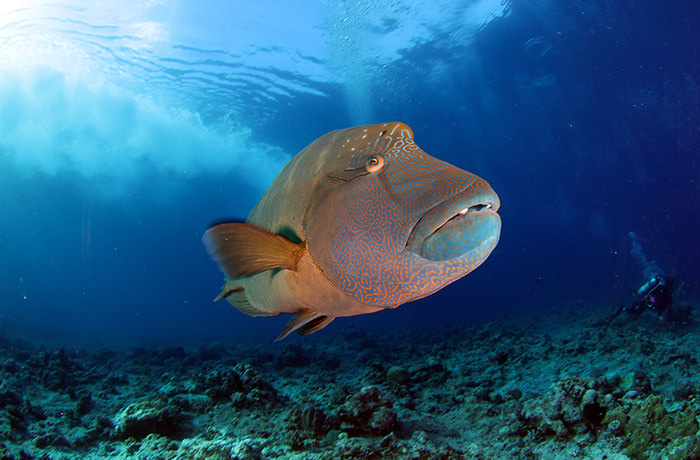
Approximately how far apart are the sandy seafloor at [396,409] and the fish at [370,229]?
1313mm

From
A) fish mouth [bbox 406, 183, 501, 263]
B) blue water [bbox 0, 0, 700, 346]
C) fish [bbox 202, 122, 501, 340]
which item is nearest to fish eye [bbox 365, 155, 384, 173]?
fish [bbox 202, 122, 501, 340]

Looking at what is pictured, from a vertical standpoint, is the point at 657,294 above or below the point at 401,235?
below

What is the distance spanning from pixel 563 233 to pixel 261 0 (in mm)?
71049

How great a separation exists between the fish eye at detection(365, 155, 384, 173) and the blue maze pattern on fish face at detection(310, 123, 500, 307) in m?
0.02

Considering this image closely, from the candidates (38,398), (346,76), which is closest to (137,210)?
(346,76)

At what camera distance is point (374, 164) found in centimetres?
148

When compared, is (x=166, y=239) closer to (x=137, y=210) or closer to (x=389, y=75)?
(x=137, y=210)

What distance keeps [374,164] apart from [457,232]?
0.45 meters

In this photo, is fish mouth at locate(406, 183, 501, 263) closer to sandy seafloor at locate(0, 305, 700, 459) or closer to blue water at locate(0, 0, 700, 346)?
blue water at locate(0, 0, 700, 346)

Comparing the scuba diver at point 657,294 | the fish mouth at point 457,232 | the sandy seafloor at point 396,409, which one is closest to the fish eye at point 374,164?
the fish mouth at point 457,232

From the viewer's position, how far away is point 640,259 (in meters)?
52.0

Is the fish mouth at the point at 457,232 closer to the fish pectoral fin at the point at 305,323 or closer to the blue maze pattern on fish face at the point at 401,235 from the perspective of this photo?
the blue maze pattern on fish face at the point at 401,235

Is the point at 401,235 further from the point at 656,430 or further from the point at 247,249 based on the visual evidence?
the point at 656,430

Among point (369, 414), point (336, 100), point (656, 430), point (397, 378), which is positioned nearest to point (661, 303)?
point (397, 378)
